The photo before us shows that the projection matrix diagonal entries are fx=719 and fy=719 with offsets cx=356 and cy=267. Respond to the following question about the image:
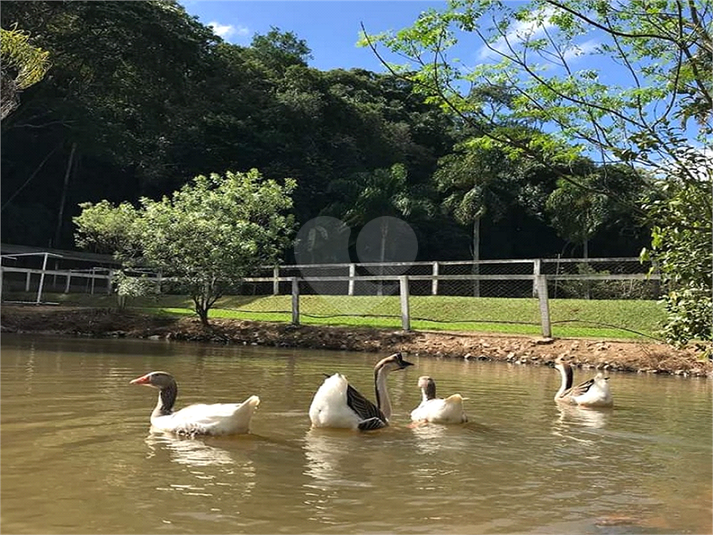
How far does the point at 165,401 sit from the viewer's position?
23.2 feet

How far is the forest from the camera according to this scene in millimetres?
38062

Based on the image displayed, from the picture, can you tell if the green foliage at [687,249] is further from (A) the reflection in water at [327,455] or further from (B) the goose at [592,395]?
(B) the goose at [592,395]

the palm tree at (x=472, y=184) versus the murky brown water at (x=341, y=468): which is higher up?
the palm tree at (x=472, y=184)

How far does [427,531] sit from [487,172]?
120 feet

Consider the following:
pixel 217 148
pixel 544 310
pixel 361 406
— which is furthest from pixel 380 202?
pixel 361 406

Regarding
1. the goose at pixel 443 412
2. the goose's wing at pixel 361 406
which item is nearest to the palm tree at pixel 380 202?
the goose at pixel 443 412

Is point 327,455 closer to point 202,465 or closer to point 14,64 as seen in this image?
point 202,465

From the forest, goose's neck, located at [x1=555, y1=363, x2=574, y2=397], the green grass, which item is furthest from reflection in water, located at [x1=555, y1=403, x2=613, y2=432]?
the forest

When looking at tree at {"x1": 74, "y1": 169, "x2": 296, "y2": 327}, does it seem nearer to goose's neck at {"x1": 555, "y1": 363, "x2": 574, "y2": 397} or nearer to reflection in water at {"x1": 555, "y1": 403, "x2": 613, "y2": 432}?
goose's neck at {"x1": 555, "y1": 363, "x2": 574, "y2": 397}

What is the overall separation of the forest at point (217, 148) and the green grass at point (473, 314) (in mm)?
14117

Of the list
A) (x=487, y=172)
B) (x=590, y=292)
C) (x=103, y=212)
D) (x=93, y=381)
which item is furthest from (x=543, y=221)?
(x=93, y=381)

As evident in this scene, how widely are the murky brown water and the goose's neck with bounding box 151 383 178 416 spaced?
0.22 meters

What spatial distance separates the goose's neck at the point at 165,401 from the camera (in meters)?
6.99

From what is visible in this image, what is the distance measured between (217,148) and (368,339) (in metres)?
27.0
